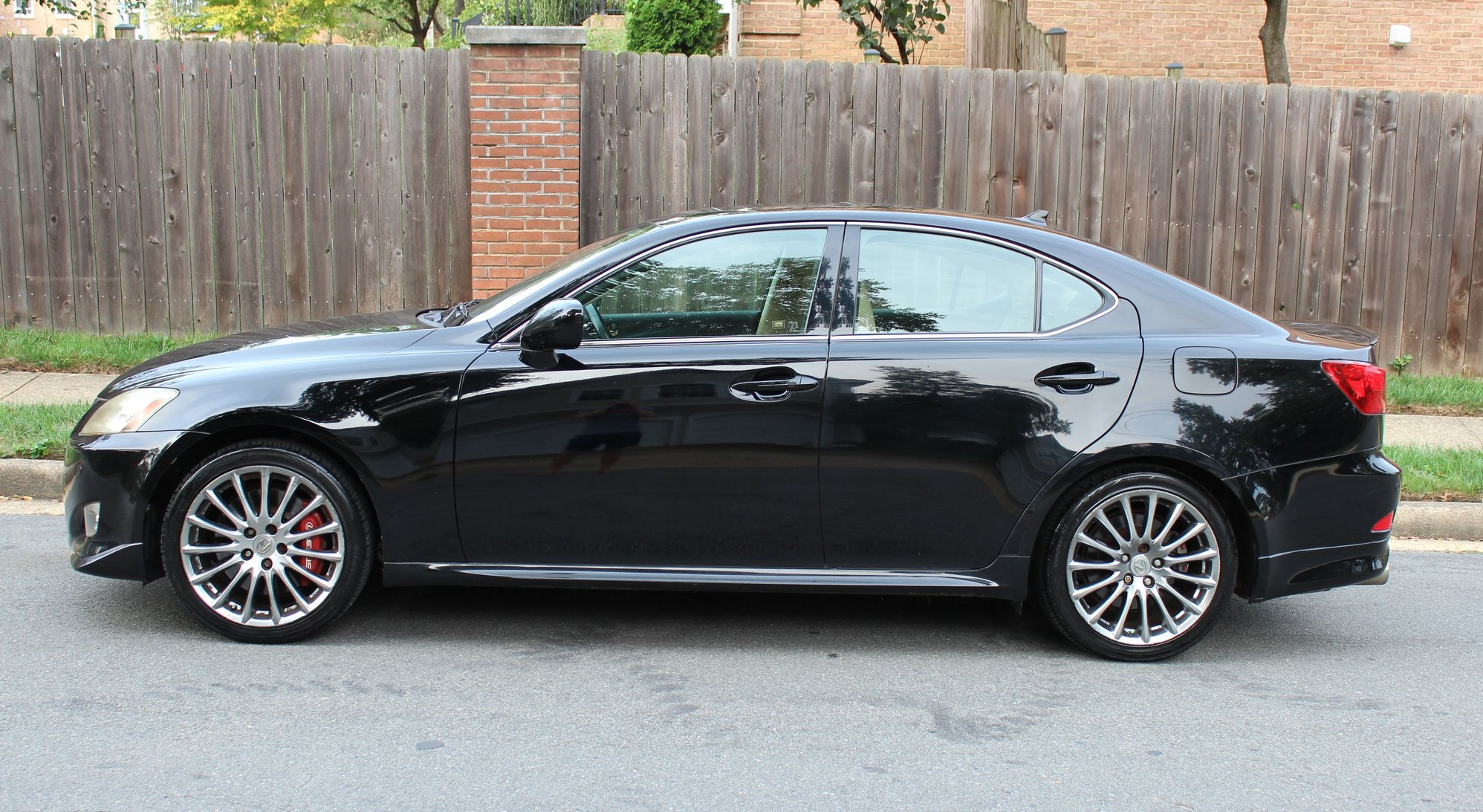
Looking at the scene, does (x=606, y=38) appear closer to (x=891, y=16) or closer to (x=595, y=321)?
(x=891, y=16)

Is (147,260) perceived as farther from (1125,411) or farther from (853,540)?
(1125,411)

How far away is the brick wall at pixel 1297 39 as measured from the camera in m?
14.7

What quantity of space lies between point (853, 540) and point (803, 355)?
0.67 m

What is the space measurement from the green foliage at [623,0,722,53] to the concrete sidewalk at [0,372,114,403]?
34.1 feet

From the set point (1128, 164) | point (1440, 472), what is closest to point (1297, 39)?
point (1128, 164)

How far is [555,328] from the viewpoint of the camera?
13.9 feet

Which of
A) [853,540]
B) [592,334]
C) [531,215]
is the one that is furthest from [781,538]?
[531,215]

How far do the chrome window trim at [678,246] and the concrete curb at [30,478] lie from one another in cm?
332

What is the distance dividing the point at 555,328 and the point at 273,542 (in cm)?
124

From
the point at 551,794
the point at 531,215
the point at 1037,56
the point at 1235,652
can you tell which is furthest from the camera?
the point at 1037,56

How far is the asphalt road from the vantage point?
11.3ft

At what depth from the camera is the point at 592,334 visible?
14.5 feet

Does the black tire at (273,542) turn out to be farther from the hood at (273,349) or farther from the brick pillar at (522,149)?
the brick pillar at (522,149)

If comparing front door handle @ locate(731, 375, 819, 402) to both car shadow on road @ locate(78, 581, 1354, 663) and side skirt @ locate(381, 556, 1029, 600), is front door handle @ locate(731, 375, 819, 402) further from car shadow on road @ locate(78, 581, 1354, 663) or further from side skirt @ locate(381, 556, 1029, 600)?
car shadow on road @ locate(78, 581, 1354, 663)
